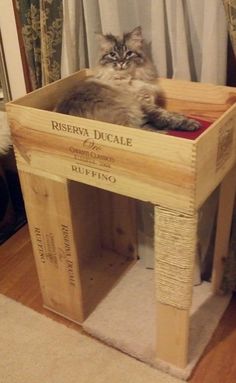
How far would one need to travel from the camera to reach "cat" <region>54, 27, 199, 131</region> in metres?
1.05


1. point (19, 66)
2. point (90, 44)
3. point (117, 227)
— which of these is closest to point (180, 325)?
point (117, 227)

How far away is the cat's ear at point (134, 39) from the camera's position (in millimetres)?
1202

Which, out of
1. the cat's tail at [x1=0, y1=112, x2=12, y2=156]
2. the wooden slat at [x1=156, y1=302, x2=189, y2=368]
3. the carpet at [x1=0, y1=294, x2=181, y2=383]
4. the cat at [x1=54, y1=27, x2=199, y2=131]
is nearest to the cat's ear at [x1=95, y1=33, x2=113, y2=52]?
the cat at [x1=54, y1=27, x2=199, y2=131]

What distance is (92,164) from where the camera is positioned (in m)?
1.04

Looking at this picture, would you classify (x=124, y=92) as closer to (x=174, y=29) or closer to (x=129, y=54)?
(x=129, y=54)

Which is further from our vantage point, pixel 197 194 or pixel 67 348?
pixel 67 348

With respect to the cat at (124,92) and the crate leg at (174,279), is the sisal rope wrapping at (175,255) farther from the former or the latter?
the cat at (124,92)

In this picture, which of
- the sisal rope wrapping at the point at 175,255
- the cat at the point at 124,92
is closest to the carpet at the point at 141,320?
the sisal rope wrapping at the point at 175,255

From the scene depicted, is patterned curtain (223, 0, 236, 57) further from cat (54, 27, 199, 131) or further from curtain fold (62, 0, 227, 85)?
cat (54, 27, 199, 131)

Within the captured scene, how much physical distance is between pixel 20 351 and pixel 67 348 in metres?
0.17

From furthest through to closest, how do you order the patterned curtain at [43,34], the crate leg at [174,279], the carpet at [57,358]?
the patterned curtain at [43,34] → the carpet at [57,358] → the crate leg at [174,279]

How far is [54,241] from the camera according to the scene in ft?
4.19

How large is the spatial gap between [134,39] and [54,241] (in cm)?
71

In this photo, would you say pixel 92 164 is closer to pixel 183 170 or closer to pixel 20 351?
pixel 183 170
